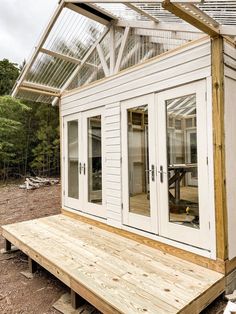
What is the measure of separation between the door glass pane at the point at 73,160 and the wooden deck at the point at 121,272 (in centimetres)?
116

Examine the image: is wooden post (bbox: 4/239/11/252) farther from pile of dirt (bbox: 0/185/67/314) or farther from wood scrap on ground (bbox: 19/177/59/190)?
wood scrap on ground (bbox: 19/177/59/190)

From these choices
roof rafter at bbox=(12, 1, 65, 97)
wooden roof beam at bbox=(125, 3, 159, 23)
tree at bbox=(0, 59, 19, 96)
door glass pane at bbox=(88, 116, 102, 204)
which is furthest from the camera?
tree at bbox=(0, 59, 19, 96)

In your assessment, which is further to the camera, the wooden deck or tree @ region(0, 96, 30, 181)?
tree @ region(0, 96, 30, 181)

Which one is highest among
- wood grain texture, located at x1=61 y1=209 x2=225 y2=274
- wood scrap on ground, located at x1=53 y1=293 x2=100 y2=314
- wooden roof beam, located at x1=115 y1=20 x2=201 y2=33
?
wooden roof beam, located at x1=115 y1=20 x2=201 y2=33

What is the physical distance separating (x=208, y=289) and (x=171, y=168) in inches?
52.7

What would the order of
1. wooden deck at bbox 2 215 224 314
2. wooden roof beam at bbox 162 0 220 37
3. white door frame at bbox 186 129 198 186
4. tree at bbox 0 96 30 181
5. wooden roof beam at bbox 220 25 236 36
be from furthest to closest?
tree at bbox 0 96 30 181 < white door frame at bbox 186 129 198 186 < wooden roof beam at bbox 220 25 236 36 < wooden deck at bbox 2 215 224 314 < wooden roof beam at bbox 162 0 220 37

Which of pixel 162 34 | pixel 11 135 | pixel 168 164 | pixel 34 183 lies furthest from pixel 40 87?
pixel 11 135

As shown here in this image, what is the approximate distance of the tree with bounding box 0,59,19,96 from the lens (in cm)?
1448

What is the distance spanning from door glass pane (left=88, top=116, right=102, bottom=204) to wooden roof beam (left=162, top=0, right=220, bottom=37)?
88.0 inches

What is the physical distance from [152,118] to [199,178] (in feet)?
3.25

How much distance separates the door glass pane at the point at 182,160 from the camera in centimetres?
277

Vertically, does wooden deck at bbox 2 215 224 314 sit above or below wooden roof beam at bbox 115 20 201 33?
below

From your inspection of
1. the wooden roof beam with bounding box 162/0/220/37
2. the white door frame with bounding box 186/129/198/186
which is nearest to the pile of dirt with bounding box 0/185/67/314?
the white door frame with bounding box 186/129/198/186

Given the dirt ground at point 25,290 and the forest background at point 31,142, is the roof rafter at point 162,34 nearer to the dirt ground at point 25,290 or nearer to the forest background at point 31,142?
the dirt ground at point 25,290
